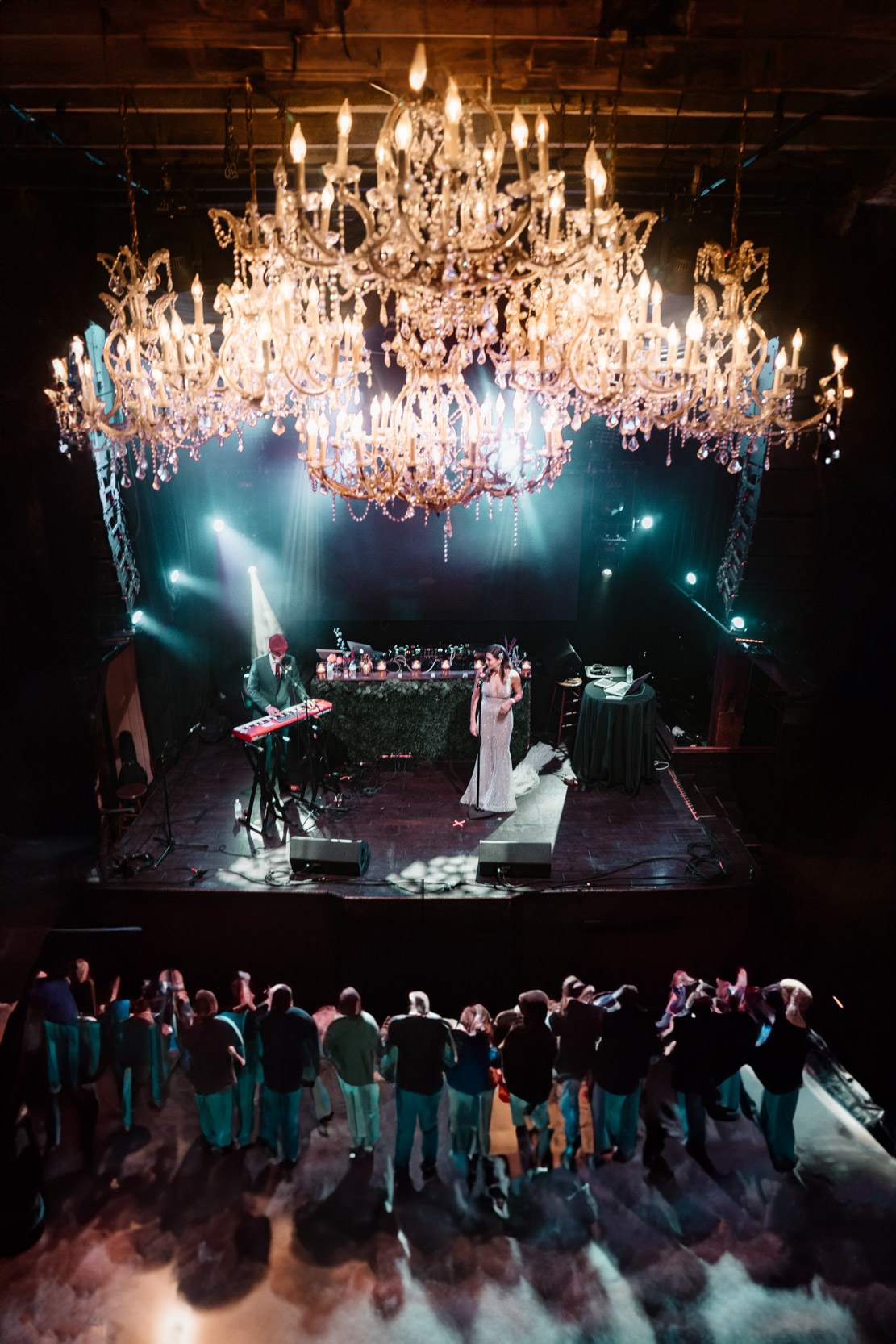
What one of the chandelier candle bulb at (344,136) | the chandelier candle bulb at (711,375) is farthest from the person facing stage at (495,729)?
the chandelier candle bulb at (344,136)

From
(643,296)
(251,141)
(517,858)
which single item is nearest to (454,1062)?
(517,858)

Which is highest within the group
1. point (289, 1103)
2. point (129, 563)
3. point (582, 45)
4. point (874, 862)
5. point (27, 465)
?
point (582, 45)

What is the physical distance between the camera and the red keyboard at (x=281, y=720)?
6703 mm

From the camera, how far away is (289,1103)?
452 centimetres

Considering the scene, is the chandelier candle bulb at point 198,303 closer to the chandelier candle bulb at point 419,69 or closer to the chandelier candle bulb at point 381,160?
the chandelier candle bulb at point 381,160

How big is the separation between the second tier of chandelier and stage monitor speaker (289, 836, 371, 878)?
2.88m

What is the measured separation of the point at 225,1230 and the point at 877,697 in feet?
17.0

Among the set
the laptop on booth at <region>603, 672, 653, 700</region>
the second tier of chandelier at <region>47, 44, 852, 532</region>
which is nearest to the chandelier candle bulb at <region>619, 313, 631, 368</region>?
the second tier of chandelier at <region>47, 44, 852, 532</region>

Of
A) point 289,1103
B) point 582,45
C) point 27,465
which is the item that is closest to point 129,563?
point 27,465

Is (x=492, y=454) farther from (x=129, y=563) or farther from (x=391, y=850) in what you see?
(x=129, y=563)

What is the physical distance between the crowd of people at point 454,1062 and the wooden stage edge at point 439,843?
1418mm

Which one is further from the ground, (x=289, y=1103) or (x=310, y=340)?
(x=310, y=340)

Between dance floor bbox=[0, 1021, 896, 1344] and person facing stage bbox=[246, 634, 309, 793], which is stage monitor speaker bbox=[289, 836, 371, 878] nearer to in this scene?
person facing stage bbox=[246, 634, 309, 793]

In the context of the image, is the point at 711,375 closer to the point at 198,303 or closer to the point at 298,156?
the point at 298,156
